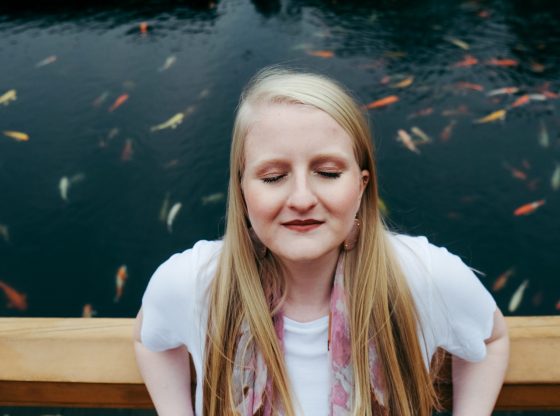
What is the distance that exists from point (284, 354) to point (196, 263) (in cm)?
27

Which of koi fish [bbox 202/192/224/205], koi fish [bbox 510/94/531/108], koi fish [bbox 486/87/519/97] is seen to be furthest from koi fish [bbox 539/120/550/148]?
koi fish [bbox 202/192/224/205]

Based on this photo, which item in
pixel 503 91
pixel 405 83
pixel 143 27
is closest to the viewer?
pixel 503 91

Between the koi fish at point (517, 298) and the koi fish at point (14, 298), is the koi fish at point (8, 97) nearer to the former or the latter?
the koi fish at point (14, 298)

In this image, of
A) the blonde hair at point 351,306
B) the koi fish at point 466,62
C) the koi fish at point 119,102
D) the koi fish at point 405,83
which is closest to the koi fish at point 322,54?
the koi fish at point 405,83

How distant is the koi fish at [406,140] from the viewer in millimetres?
3607

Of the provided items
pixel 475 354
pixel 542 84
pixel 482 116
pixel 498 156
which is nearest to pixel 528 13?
pixel 542 84

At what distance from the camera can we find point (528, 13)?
5238 millimetres

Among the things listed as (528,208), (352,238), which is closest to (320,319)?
(352,238)

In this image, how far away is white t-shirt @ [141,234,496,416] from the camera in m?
1.13

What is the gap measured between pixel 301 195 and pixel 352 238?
0.25m

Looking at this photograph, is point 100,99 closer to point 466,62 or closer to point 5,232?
point 5,232

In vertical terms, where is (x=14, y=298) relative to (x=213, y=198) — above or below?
below

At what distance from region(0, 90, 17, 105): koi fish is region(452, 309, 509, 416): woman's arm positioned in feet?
13.5

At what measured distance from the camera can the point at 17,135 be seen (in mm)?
3902
